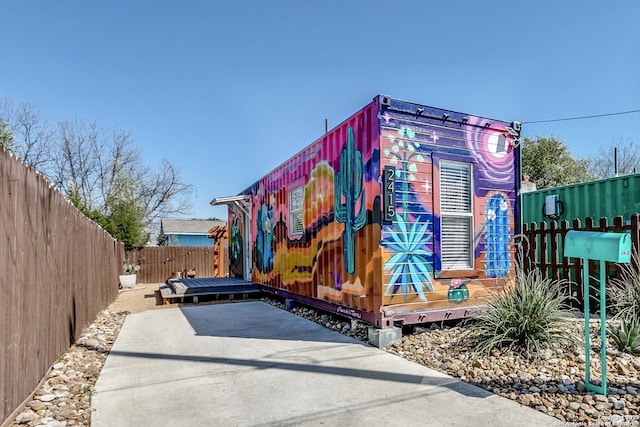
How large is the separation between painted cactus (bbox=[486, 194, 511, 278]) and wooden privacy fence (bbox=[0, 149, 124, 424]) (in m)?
5.92

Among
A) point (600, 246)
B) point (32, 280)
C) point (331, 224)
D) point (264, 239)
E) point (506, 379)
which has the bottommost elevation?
point (506, 379)

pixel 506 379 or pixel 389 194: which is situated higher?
pixel 389 194

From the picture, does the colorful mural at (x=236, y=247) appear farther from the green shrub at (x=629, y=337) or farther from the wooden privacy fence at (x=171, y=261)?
the green shrub at (x=629, y=337)

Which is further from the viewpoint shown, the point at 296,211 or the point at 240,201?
the point at 240,201

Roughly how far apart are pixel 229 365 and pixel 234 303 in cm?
568

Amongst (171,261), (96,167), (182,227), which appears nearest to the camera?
(171,261)

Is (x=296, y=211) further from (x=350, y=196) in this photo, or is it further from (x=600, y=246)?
(x=600, y=246)

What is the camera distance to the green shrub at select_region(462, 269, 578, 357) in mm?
4039

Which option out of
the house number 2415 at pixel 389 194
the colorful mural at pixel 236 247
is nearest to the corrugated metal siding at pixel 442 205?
the house number 2415 at pixel 389 194

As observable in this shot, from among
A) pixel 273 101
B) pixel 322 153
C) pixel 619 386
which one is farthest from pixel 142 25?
pixel 619 386

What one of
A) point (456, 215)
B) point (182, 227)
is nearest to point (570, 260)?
point (456, 215)

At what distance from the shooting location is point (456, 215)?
5.81m

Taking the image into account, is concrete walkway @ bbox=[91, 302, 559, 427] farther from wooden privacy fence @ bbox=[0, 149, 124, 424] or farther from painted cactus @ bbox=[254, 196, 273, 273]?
painted cactus @ bbox=[254, 196, 273, 273]

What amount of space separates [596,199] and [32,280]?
939 cm
